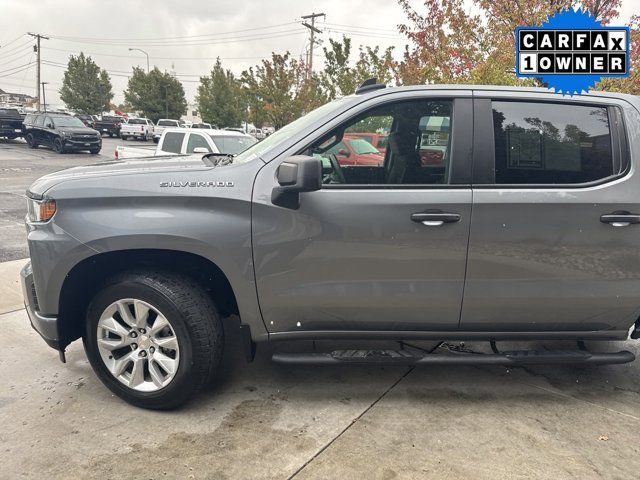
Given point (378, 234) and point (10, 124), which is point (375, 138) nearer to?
point (378, 234)

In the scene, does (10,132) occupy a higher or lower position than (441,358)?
higher

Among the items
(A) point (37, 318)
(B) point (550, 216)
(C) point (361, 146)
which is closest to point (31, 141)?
(A) point (37, 318)

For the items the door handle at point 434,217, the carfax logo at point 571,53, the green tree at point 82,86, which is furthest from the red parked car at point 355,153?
the green tree at point 82,86

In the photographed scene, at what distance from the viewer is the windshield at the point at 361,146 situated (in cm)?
296

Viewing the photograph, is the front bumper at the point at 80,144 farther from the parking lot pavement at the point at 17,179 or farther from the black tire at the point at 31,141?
the black tire at the point at 31,141

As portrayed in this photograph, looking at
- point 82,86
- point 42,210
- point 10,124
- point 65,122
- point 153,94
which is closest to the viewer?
point 42,210

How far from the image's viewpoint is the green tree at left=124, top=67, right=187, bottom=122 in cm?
4816

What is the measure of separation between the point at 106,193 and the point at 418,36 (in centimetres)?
982

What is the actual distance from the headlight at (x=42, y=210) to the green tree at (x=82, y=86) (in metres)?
56.2

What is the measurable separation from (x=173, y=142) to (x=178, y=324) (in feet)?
25.7

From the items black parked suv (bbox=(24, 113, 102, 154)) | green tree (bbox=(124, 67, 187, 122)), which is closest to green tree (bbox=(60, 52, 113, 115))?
green tree (bbox=(124, 67, 187, 122))

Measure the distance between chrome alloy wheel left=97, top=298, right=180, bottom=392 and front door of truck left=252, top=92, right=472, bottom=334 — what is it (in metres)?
0.61

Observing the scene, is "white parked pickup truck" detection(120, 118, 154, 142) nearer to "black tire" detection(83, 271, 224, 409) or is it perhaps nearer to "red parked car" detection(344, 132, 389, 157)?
"black tire" detection(83, 271, 224, 409)

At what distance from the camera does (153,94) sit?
159 ft
